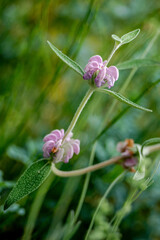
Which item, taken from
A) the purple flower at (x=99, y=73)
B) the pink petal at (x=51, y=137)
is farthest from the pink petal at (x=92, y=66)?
the pink petal at (x=51, y=137)

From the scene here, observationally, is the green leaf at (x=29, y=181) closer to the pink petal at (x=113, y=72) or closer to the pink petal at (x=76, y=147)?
the pink petal at (x=76, y=147)

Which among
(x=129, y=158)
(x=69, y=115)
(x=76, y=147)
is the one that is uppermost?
(x=76, y=147)

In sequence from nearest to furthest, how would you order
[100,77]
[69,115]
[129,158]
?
[100,77], [129,158], [69,115]

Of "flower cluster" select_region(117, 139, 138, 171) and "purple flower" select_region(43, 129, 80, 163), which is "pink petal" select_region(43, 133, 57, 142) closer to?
"purple flower" select_region(43, 129, 80, 163)

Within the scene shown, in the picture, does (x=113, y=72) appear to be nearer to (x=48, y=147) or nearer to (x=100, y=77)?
(x=100, y=77)

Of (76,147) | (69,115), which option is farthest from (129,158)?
(69,115)

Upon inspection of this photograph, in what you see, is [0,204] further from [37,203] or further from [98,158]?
[98,158]

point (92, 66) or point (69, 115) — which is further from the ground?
point (92, 66)
